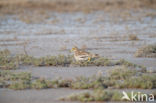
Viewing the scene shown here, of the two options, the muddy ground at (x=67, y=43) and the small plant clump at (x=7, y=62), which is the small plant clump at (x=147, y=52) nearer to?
the muddy ground at (x=67, y=43)

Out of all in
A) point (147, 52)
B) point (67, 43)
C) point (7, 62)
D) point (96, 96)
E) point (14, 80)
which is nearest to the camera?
point (96, 96)

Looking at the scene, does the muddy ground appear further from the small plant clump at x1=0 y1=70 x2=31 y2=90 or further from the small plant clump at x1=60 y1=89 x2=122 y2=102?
the small plant clump at x1=60 y1=89 x2=122 y2=102

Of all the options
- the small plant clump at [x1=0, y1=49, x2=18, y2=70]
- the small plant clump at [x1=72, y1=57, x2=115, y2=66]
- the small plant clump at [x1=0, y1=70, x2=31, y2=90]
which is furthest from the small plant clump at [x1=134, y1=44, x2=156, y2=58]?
the small plant clump at [x1=0, y1=70, x2=31, y2=90]

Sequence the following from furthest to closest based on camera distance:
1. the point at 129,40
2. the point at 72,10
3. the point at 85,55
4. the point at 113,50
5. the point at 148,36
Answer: the point at 72,10 < the point at 148,36 < the point at 129,40 < the point at 113,50 < the point at 85,55

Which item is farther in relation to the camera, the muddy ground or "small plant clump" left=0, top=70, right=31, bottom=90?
"small plant clump" left=0, top=70, right=31, bottom=90

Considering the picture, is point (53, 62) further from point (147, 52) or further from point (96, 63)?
point (147, 52)

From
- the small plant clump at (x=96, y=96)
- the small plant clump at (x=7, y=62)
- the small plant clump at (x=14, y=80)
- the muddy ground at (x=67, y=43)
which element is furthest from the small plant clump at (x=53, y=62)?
the small plant clump at (x=96, y=96)

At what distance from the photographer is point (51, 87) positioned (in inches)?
364

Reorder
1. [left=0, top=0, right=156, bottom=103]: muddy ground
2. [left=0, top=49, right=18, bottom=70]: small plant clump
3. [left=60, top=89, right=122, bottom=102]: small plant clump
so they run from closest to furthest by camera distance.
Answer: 1. [left=60, top=89, right=122, bottom=102]: small plant clump
2. [left=0, top=0, right=156, bottom=103]: muddy ground
3. [left=0, top=49, right=18, bottom=70]: small plant clump

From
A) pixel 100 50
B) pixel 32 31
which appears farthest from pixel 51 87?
pixel 32 31

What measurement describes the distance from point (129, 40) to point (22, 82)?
33.5ft

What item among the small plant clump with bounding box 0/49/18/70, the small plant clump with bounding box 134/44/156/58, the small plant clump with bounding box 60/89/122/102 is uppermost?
the small plant clump with bounding box 0/49/18/70

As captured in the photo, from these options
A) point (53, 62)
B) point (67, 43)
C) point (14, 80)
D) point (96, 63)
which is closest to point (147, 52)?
point (96, 63)

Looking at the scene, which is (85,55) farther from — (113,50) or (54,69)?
(113,50)
